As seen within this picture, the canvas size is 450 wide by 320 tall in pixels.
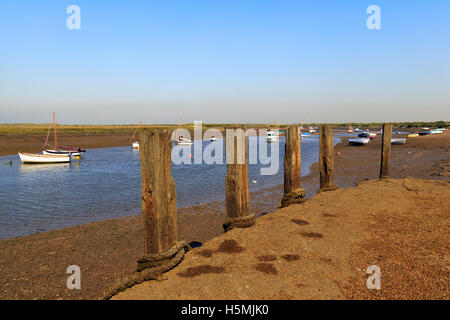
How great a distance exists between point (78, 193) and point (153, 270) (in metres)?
15.6

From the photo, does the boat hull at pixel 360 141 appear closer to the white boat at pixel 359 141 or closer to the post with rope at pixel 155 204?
the white boat at pixel 359 141

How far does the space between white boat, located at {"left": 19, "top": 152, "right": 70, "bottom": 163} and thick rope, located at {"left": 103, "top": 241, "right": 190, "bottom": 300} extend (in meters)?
32.4

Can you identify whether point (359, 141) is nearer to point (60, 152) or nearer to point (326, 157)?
point (326, 157)

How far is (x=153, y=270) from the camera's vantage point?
5016 millimetres

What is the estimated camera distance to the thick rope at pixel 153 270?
15.2 ft

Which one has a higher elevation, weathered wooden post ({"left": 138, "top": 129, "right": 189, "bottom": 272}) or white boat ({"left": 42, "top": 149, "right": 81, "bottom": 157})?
weathered wooden post ({"left": 138, "top": 129, "right": 189, "bottom": 272})

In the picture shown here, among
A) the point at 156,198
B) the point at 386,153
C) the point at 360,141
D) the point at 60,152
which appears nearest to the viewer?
the point at 156,198

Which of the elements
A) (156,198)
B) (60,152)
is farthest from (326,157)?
(60,152)

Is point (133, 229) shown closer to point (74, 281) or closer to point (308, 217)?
point (74, 281)

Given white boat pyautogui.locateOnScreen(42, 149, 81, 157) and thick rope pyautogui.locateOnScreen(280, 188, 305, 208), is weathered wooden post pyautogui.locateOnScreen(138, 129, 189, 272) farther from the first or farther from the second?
white boat pyautogui.locateOnScreen(42, 149, 81, 157)

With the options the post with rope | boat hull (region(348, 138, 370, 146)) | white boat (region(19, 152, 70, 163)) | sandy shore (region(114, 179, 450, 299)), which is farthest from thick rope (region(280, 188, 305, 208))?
boat hull (region(348, 138, 370, 146))

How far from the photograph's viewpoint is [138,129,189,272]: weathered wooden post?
199 inches

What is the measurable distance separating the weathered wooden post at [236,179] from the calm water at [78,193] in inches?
327
